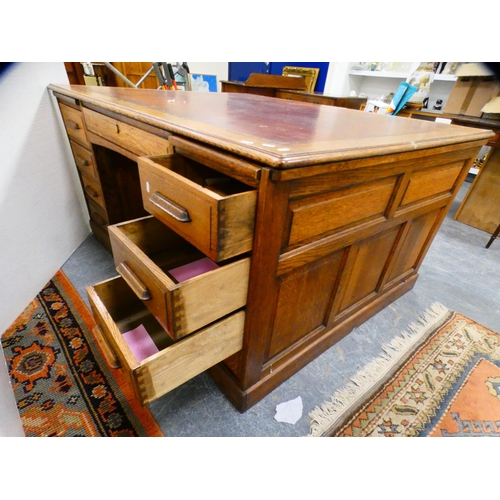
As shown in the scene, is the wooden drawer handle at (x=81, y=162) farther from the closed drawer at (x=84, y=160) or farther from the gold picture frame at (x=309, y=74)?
the gold picture frame at (x=309, y=74)

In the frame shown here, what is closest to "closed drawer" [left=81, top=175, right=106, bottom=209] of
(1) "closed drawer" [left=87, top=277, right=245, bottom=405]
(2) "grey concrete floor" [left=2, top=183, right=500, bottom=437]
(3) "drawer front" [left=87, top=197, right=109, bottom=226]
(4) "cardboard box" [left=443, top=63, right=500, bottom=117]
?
(3) "drawer front" [left=87, top=197, right=109, bottom=226]

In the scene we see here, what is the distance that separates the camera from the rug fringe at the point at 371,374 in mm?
897

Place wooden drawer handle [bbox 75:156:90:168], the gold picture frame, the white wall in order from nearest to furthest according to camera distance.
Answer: the white wall → wooden drawer handle [bbox 75:156:90:168] → the gold picture frame

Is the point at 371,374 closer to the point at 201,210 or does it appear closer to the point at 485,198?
the point at 201,210

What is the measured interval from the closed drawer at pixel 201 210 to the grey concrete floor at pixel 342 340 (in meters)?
0.58

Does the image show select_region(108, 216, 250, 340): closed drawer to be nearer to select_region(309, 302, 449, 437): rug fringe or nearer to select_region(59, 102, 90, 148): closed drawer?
select_region(309, 302, 449, 437): rug fringe

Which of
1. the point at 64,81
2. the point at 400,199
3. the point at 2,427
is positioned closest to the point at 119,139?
the point at 64,81

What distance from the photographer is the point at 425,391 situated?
100 centimetres

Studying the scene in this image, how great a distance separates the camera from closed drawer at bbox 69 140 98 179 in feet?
4.25

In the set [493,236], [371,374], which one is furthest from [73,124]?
[493,236]

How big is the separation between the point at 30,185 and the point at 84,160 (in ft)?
0.83

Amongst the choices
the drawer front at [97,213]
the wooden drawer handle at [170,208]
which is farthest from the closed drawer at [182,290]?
the drawer front at [97,213]

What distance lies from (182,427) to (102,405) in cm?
26

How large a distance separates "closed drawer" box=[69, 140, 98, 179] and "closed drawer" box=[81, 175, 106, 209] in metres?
0.03
